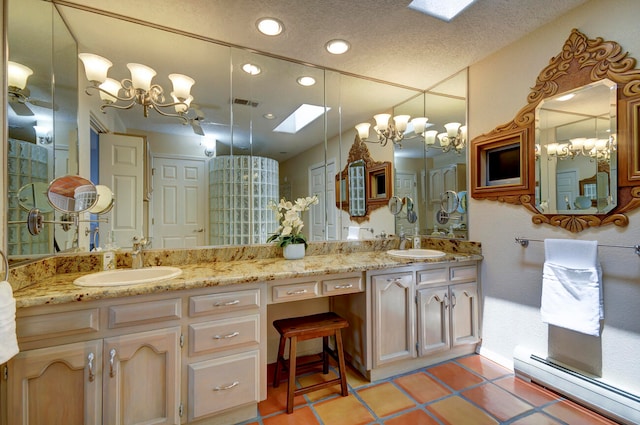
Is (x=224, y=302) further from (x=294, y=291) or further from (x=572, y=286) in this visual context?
(x=572, y=286)

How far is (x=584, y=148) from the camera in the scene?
5.69 feet

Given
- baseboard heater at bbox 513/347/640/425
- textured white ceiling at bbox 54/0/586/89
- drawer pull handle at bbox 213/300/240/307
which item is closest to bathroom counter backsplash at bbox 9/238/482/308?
drawer pull handle at bbox 213/300/240/307

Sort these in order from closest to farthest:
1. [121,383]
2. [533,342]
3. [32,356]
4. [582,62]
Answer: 1. [32,356]
2. [121,383]
3. [582,62]
4. [533,342]

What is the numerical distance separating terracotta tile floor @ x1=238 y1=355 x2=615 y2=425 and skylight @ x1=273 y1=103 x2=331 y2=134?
2.04 metres

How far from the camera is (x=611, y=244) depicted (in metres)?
1.63

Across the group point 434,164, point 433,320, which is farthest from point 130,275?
point 434,164

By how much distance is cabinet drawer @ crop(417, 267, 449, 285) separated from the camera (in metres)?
2.11

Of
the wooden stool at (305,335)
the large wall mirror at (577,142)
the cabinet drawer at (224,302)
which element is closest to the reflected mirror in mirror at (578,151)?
the large wall mirror at (577,142)

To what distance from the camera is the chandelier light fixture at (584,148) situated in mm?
1627

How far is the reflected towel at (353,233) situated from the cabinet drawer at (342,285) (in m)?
0.73

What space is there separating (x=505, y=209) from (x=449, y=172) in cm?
64

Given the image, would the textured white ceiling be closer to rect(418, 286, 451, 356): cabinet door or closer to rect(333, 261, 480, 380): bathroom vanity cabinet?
rect(333, 261, 480, 380): bathroom vanity cabinet

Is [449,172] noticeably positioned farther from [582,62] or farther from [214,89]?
[214,89]

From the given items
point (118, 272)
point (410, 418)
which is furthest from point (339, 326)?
point (118, 272)
